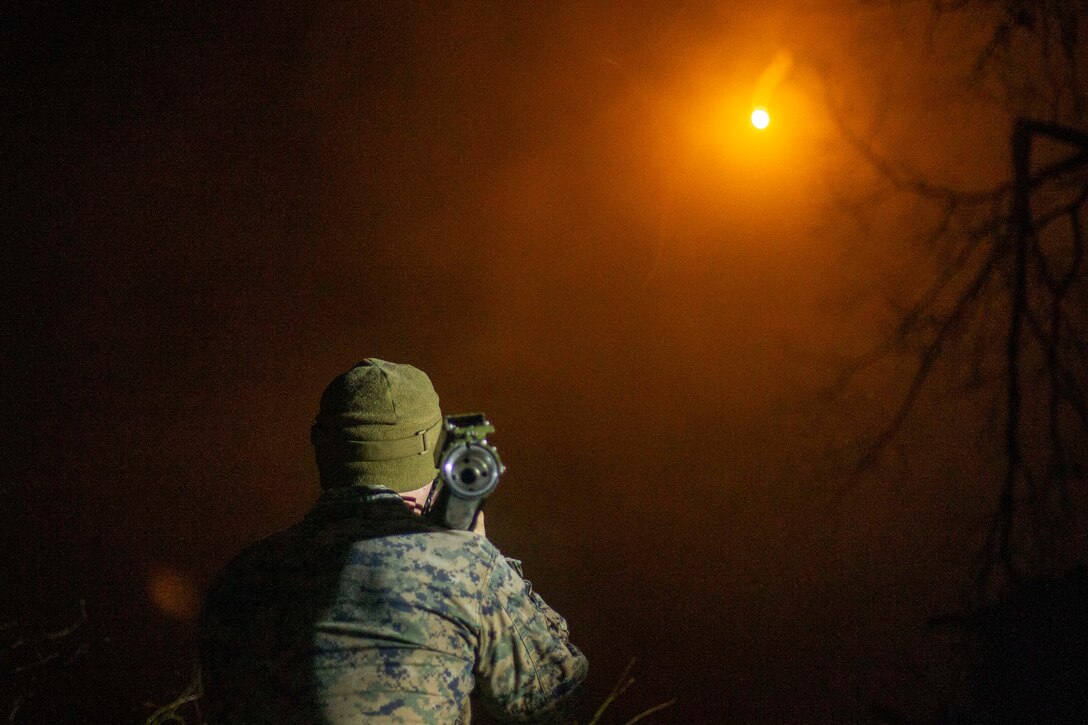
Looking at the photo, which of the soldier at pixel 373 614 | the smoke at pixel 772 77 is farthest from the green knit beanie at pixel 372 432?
the smoke at pixel 772 77

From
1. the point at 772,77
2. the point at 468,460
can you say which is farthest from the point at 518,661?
the point at 772,77

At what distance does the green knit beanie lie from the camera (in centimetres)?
157

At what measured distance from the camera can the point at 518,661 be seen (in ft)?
4.88

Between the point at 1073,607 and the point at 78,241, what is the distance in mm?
4689

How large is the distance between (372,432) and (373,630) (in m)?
0.45

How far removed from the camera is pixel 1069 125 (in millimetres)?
2984

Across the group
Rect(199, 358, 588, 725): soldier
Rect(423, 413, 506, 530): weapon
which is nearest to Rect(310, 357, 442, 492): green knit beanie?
Rect(199, 358, 588, 725): soldier

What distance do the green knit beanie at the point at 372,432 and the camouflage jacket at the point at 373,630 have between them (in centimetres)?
6

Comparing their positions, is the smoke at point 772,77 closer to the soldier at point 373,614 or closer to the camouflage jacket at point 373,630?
the soldier at point 373,614

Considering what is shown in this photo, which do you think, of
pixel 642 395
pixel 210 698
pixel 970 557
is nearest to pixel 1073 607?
pixel 970 557

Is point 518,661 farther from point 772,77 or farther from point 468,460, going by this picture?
point 772,77

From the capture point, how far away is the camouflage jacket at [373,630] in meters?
1.35

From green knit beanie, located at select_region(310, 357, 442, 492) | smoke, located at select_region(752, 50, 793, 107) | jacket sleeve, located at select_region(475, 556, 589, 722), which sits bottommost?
jacket sleeve, located at select_region(475, 556, 589, 722)

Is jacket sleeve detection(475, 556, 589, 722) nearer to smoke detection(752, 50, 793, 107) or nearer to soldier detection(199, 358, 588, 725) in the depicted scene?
soldier detection(199, 358, 588, 725)
